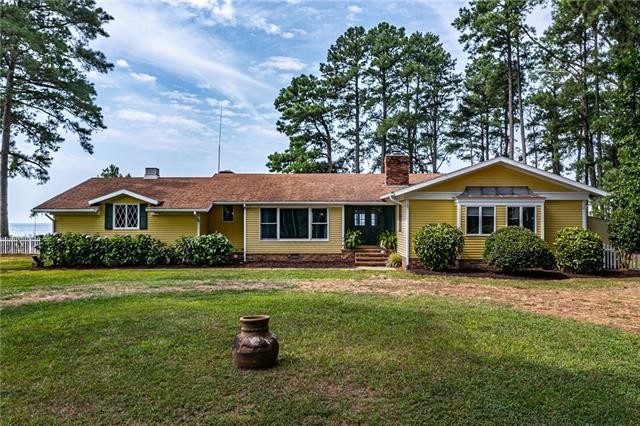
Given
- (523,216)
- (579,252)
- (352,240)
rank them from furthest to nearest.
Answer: (352,240) < (523,216) < (579,252)

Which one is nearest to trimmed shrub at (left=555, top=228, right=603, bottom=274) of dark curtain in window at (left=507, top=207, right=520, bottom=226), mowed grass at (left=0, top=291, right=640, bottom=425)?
dark curtain in window at (left=507, top=207, right=520, bottom=226)

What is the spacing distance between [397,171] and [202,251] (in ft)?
29.3

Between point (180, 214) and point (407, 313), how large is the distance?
469 inches

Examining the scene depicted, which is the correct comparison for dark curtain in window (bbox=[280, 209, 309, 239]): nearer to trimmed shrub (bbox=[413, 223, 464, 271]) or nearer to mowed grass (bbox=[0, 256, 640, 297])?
mowed grass (bbox=[0, 256, 640, 297])

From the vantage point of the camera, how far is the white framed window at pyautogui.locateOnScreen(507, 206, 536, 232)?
14164 mm

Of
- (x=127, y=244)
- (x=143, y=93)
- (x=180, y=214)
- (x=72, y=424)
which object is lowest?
(x=72, y=424)

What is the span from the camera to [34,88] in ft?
76.1

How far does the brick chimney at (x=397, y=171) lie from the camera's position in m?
18.6

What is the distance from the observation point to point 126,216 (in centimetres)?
1703

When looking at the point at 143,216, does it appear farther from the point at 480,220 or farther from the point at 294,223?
the point at 480,220

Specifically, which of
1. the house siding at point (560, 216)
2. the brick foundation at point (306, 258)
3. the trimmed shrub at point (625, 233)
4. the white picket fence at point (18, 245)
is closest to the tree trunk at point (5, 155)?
the white picket fence at point (18, 245)

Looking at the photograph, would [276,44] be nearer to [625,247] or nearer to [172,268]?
[172,268]

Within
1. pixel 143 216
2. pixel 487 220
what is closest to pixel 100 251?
pixel 143 216

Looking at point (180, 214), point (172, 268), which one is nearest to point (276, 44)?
point (180, 214)
